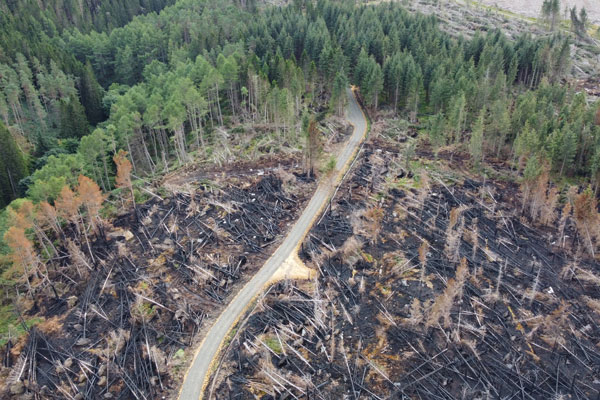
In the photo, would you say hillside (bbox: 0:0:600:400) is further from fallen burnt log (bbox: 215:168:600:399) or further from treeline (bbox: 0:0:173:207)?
treeline (bbox: 0:0:173:207)

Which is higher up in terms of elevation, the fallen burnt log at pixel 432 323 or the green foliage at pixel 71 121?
the green foliage at pixel 71 121

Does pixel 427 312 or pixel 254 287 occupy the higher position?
pixel 254 287

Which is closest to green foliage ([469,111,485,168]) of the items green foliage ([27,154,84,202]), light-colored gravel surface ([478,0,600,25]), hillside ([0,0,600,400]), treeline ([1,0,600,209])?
treeline ([1,0,600,209])

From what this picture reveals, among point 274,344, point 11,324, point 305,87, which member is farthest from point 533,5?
point 11,324

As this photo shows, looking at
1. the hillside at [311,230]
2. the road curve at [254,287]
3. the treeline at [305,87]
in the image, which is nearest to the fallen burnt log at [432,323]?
the hillside at [311,230]

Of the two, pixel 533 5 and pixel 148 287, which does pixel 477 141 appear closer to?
pixel 148 287

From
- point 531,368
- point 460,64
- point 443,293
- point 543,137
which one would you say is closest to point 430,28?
point 460,64

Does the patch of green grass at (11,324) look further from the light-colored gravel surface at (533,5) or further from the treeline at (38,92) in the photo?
the light-colored gravel surface at (533,5)

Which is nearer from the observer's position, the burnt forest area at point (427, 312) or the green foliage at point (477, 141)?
the burnt forest area at point (427, 312)
